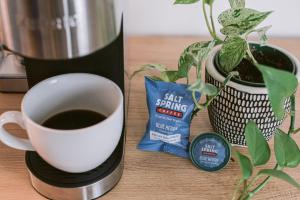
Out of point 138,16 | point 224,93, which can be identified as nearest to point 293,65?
point 224,93

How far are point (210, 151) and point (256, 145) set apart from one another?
0.07 meters

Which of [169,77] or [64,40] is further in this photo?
[169,77]

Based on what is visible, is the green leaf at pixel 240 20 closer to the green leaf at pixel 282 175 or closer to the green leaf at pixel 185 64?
the green leaf at pixel 185 64

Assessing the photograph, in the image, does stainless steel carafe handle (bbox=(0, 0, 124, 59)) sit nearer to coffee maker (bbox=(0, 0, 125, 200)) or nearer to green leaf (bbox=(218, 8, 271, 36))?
coffee maker (bbox=(0, 0, 125, 200))

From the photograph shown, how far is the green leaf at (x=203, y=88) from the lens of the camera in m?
0.48

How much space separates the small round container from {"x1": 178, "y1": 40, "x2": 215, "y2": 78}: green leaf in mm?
86

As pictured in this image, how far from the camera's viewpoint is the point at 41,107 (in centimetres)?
51

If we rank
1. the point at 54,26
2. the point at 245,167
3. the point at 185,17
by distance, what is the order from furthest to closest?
the point at 185,17 < the point at 245,167 < the point at 54,26

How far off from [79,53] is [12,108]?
301mm

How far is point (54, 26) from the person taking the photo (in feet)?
1.19

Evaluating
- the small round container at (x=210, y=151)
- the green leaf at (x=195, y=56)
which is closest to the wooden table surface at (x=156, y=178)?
the small round container at (x=210, y=151)

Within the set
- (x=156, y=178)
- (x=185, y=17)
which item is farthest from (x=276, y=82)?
(x=185, y=17)

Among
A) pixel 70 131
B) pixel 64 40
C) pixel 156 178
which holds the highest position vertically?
pixel 64 40

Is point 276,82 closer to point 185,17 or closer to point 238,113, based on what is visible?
point 238,113
